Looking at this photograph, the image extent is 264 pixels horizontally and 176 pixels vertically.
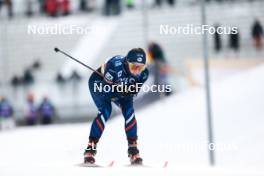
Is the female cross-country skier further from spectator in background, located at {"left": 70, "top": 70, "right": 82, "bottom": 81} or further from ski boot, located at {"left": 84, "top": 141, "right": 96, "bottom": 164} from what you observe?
spectator in background, located at {"left": 70, "top": 70, "right": 82, "bottom": 81}

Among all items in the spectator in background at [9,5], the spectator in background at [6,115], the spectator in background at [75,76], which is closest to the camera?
the spectator in background at [6,115]

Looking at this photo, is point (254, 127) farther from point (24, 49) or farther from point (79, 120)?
point (24, 49)

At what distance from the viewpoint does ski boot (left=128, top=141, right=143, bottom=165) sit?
5.70 m

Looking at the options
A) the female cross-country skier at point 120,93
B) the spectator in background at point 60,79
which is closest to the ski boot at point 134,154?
the female cross-country skier at point 120,93

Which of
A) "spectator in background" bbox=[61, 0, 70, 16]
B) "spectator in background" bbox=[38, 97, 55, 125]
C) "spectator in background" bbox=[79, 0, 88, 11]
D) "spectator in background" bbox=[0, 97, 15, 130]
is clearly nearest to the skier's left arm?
"spectator in background" bbox=[0, 97, 15, 130]

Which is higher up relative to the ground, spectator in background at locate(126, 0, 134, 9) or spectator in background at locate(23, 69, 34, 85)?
spectator in background at locate(126, 0, 134, 9)

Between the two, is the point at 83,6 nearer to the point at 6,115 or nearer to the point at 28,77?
the point at 28,77

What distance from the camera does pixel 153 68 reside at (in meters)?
7.81

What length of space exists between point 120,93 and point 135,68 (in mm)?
216

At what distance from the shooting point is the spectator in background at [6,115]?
25.7 ft

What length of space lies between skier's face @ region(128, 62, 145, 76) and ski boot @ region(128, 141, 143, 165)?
44cm

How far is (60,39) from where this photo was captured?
694 centimetres

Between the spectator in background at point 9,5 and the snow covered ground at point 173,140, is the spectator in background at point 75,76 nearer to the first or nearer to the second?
the snow covered ground at point 173,140

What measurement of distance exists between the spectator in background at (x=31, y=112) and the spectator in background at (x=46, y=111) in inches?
2.3
